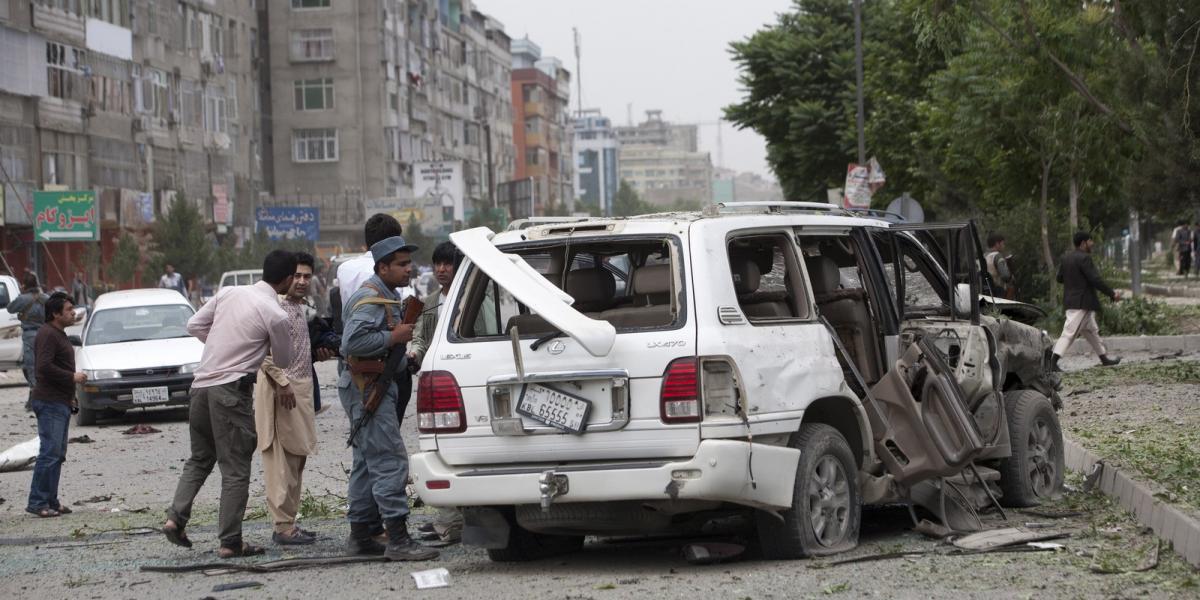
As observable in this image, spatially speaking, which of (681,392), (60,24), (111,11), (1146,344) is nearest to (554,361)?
(681,392)

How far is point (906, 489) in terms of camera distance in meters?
9.05

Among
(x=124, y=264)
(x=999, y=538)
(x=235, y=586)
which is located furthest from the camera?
(x=124, y=264)

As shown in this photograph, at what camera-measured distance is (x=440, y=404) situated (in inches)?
323

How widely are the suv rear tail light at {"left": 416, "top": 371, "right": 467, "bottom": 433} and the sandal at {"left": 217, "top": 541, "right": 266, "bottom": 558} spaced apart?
1.63 m

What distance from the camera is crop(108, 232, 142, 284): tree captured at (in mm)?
53625

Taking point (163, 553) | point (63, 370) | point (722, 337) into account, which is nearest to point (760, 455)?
point (722, 337)

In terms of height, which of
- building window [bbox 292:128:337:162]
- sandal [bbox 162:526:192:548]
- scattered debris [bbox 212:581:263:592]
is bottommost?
scattered debris [bbox 212:581:263:592]

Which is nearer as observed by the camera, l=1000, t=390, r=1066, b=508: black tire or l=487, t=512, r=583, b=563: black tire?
l=487, t=512, r=583, b=563: black tire

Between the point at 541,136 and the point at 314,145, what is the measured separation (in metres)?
59.4

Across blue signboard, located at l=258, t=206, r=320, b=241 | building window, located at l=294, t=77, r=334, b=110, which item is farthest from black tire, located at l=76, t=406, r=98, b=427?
building window, located at l=294, t=77, r=334, b=110

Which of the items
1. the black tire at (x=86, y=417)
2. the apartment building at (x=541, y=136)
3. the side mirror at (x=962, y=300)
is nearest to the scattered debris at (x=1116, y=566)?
the side mirror at (x=962, y=300)

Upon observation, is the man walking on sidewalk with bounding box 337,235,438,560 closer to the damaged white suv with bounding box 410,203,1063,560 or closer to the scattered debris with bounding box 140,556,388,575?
the scattered debris with bounding box 140,556,388,575

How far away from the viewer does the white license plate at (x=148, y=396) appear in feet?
66.0

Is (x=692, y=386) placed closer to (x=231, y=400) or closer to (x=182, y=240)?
(x=231, y=400)
